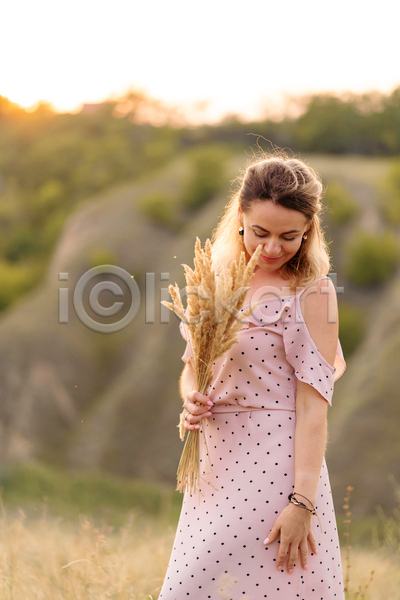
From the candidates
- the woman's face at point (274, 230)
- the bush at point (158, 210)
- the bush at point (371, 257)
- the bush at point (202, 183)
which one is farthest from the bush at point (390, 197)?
the woman's face at point (274, 230)

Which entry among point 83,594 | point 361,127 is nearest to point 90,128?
point 361,127

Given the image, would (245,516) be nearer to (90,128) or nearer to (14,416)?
(14,416)

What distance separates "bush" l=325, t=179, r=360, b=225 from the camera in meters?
24.1

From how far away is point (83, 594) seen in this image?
120 inches

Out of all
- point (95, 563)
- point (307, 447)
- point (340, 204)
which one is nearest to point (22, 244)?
point (340, 204)

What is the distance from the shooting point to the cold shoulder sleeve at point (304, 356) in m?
1.99

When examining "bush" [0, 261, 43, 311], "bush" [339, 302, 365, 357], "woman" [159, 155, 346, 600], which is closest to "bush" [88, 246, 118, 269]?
"bush" [339, 302, 365, 357]

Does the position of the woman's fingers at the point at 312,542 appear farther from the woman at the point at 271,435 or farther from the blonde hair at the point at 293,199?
the blonde hair at the point at 293,199

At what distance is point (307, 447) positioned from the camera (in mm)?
1930

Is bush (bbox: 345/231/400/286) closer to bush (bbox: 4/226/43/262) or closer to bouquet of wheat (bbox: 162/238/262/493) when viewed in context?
bouquet of wheat (bbox: 162/238/262/493)

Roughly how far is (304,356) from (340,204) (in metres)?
23.1

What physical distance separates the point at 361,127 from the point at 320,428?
122 feet

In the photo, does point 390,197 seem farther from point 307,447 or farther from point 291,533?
point 291,533

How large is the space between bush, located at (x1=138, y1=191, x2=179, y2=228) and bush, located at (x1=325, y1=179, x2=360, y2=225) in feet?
29.1
